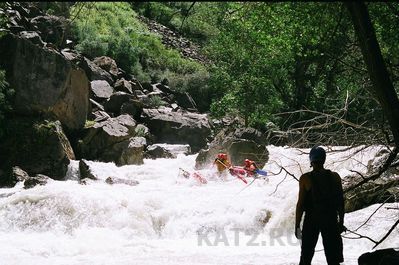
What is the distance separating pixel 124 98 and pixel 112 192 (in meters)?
10.5

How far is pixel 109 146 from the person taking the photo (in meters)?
17.1

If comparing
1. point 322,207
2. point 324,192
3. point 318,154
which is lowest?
point 322,207

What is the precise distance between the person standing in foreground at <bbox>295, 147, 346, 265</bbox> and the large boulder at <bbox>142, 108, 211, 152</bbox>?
653 inches

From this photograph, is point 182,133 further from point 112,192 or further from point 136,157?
point 112,192

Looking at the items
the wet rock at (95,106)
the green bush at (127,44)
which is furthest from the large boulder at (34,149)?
the green bush at (127,44)

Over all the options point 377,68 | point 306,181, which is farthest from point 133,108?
point 377,68

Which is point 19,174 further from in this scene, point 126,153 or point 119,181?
point 126,153

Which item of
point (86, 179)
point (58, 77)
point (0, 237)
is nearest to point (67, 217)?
point (0, 237)

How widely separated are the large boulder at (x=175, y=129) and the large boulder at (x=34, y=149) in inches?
269

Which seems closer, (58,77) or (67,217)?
(67,217)

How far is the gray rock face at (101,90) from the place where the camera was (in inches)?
842

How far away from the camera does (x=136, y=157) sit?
57.4 feet

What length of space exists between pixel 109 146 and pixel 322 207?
42.9ft

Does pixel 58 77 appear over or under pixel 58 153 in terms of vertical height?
over
